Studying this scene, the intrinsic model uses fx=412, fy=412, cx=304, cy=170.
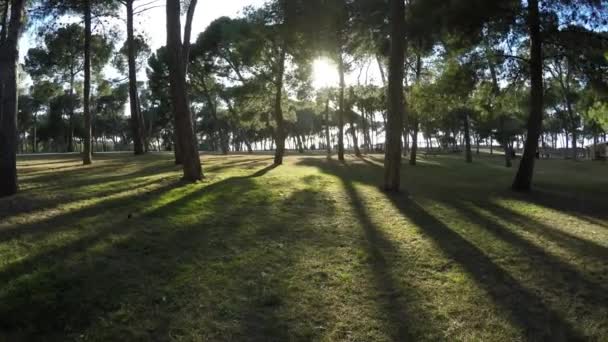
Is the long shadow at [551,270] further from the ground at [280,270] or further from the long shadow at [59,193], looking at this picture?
the long shadow at [59,193]

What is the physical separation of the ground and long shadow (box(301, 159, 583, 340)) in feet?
0.07

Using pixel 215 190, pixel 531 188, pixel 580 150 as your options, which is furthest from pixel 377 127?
pixel 215 190

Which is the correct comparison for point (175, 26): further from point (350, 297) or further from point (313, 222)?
point (350, 297)

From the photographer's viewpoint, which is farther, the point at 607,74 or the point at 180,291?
the point at 607,74

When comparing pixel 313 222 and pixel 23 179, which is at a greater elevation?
pixel 23 179

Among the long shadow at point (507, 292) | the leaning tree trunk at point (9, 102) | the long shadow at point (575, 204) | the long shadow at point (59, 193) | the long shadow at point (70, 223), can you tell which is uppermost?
the leaning tree trunk at point (9, 102)

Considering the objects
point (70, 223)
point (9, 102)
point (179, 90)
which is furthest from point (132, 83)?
point (70, 223)

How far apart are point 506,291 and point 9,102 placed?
9.22m

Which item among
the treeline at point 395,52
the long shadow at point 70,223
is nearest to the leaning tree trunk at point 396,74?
the treeline at point 395,52

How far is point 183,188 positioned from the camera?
10.1m

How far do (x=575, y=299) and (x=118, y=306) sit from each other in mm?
5402

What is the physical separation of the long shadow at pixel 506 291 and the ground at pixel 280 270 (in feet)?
0.07

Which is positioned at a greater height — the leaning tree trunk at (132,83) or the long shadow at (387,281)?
the leaning tree trunk at (132,83)

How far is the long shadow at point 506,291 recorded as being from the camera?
173 inches
